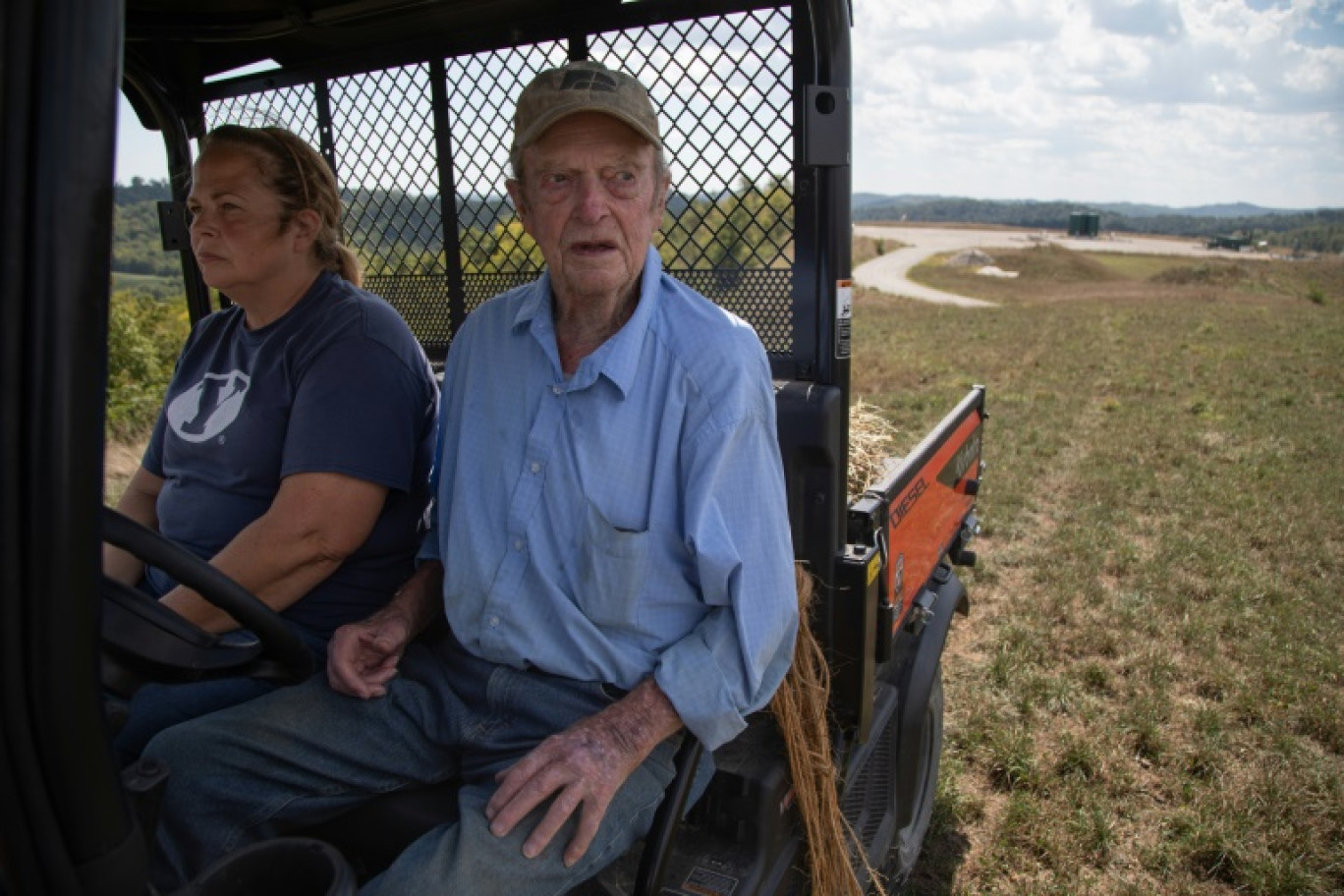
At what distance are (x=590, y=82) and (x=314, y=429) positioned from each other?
80 cm

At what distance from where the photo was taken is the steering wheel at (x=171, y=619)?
3.68 ft

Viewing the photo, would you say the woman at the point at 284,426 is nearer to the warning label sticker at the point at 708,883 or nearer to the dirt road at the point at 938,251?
the warning label sticker at the point at 708,883

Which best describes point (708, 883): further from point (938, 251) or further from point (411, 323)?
point (938, 251)

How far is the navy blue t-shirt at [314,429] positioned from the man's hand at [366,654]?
0.19m

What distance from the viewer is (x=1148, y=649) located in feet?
14.4

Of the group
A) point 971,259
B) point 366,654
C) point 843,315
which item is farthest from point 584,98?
point 971,259

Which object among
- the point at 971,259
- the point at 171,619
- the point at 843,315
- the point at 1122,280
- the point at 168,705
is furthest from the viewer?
the point at 971,259

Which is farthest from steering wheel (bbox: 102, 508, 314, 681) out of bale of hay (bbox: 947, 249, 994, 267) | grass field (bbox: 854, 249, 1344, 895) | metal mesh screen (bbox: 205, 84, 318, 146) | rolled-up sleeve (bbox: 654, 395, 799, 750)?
bale of hay (bbox: 947, 249, 994, 267)

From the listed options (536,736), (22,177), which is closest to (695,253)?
(536,736)

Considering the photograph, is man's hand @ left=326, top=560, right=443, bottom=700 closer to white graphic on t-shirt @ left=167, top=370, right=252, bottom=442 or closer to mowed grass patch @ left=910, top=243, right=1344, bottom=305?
white graphic on t-shirt @ left=167, top=370, right=252, bottom=442

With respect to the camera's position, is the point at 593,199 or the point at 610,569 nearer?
the point at 610,569

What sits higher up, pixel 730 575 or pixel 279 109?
pixel 279 109

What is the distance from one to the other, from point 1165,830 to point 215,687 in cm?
282

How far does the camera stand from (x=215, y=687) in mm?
1811
